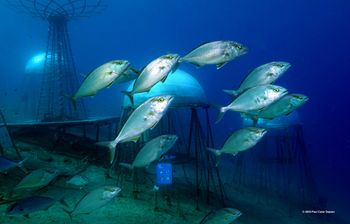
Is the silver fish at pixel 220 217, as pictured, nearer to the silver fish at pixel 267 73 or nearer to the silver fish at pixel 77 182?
the silver fish at pixel 267 73

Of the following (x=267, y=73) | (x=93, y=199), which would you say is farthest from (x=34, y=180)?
(x=267, y=73)

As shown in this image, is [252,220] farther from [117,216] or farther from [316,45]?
[316,45]

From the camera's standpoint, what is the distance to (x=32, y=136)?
37.3 feet

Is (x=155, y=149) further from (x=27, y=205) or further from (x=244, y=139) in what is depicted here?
(x=27, y=205)

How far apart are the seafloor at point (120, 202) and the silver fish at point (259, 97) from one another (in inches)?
137

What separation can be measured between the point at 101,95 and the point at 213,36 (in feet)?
246

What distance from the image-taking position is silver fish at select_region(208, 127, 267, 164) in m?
5.14

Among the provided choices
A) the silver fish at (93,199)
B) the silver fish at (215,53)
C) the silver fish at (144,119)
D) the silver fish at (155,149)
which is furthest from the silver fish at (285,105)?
the silver fish at (93,199)

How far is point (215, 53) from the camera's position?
4703 mm

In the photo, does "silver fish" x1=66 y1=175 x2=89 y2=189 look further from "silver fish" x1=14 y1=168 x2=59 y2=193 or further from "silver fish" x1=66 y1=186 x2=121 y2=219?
"silver fish" x1=66 y1=186 x2=121 y2=219

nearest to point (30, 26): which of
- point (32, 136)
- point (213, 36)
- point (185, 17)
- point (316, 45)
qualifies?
point (185, 17)

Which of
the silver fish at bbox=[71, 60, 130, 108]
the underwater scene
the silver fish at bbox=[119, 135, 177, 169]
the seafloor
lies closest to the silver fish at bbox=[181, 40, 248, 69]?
the underwater scene

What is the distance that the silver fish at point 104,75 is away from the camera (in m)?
4.05

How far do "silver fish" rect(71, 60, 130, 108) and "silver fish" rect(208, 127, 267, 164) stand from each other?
2.46 metres
